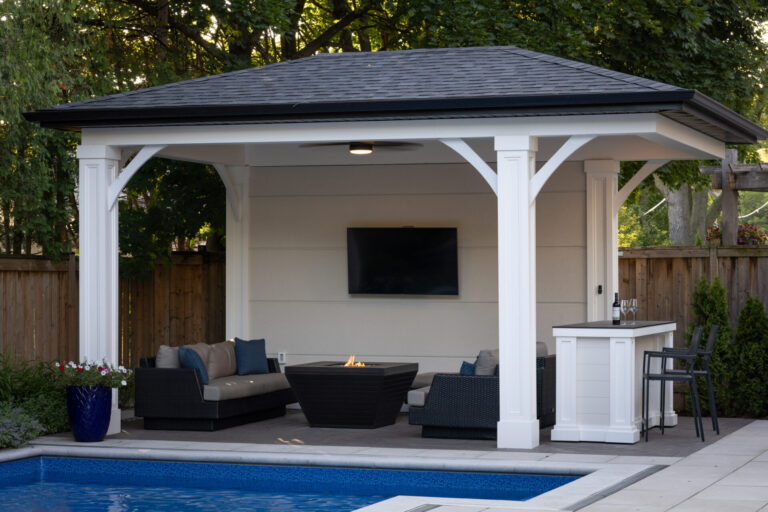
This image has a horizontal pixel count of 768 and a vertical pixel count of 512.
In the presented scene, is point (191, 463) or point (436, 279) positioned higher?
point (436, 279)

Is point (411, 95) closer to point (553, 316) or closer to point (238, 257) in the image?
point (553, 316)

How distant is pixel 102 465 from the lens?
892 centimetres

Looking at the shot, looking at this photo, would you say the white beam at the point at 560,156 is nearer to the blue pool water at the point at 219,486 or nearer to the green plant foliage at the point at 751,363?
the blue pool water at the point at 219,486

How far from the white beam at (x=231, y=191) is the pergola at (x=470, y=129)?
56 cm

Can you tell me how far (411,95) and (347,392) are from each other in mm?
2762

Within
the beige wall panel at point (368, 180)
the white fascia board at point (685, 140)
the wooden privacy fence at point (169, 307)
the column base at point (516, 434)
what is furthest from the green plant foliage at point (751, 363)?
the wooden privacy fence at point (169, 307)

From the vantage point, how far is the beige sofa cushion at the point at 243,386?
33.3ft

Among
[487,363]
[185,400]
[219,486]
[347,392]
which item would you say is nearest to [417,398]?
[487,363]

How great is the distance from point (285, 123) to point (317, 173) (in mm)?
2846

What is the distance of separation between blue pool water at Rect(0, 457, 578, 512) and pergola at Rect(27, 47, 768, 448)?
1.10 m

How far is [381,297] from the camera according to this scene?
12.3 metres

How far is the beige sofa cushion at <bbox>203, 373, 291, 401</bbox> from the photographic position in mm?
10148

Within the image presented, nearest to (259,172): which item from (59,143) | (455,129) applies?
(59,143)

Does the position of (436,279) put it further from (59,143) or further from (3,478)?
(3,478)
